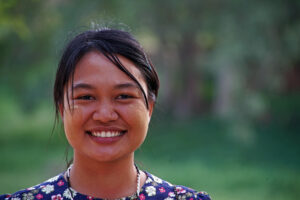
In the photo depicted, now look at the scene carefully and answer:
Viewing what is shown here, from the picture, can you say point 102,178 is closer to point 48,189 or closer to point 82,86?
point 48,189

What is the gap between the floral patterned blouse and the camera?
1.88m

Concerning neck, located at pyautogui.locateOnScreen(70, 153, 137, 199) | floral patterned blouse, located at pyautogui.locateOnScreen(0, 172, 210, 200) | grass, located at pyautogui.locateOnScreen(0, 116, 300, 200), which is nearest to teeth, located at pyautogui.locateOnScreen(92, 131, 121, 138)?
neck, located at pyautogui.locateOnScreen(70, 153, 137, 199)

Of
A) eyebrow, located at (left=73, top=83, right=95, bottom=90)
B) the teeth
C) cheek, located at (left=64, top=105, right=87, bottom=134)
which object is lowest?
the teeth

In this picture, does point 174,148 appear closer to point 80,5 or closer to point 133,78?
point 80,5

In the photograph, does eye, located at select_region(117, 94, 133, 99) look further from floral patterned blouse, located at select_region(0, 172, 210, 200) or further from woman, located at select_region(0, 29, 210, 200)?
floral patterned blouse, located at select_region(0, 172, 210, 200)

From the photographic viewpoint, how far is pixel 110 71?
70.6 inches

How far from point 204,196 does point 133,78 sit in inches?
23.2

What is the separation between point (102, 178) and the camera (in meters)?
1.88

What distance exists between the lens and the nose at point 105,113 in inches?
69.5

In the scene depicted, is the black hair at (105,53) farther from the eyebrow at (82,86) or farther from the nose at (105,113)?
the nose at (105,113)

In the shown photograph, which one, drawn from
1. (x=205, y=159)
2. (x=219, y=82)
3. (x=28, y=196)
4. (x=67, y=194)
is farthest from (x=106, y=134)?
(x=219, y=82)

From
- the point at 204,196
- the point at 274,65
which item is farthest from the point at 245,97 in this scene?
the point at 204,196

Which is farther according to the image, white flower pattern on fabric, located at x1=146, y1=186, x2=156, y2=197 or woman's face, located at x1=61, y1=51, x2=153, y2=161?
white flower pattern on fabric, located at x1=146, y1=186, x2=156, y2=197

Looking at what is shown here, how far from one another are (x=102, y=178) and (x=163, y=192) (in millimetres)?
263
